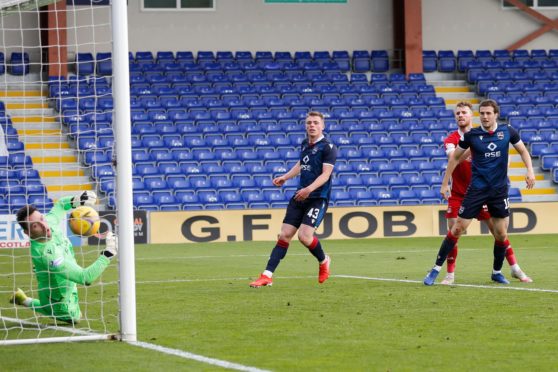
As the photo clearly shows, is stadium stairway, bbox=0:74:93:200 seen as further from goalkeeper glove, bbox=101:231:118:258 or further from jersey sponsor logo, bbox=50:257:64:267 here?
goalkeeper glove, bbox=101:231:118:258

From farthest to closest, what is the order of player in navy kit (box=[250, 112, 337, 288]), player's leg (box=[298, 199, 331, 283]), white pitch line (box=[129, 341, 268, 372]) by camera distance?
player's leg (box=[298, 199, 331, 283]), player in navy kit (box=[250, 112, 337, 288]), white pitch line (box=[129, 341, 268, 372])

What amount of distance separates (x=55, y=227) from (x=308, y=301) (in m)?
2.71

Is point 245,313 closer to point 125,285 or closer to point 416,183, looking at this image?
point 125,285

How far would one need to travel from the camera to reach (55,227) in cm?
915

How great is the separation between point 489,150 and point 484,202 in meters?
0.56

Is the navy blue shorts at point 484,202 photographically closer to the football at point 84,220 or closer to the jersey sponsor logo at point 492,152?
the jersey sponsor logo at point 492,152

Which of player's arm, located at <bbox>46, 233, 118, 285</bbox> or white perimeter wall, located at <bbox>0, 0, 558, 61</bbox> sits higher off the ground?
white perimeter wall, located at <bbox>0, 0, 558, 61</bbox>

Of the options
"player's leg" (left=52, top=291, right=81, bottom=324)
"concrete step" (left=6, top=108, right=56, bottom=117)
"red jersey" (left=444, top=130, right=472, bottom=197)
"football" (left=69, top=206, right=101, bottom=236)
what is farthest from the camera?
"concrete step" (left=6, top=108, right=56, bottom=117)

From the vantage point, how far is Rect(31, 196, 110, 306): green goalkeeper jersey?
878 centimetres

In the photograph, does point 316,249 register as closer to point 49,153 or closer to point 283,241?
point 283,241

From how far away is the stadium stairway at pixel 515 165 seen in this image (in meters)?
29.2

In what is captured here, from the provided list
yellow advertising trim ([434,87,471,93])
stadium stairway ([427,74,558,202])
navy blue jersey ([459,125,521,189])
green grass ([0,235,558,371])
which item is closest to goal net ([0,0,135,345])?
green grass ([0,235,558,371])

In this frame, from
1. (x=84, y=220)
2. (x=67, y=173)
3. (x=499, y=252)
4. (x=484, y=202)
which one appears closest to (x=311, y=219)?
(x=484, y=202)

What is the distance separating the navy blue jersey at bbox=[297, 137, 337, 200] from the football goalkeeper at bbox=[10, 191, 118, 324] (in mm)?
3603
